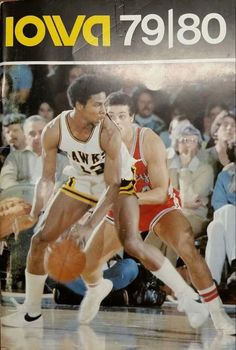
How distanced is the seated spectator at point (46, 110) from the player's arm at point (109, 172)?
0.14 meters

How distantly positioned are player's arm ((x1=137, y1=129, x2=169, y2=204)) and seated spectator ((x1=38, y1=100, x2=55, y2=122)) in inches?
9.6

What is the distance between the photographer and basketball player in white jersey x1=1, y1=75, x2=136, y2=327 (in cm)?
128

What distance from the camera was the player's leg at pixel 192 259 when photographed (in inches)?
49.1

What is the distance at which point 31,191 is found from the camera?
4.27 feet

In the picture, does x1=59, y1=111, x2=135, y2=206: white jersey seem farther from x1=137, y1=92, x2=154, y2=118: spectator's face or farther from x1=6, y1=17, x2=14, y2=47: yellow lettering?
x1=6, y1=17, x2=14, y2=47: yellow lettering

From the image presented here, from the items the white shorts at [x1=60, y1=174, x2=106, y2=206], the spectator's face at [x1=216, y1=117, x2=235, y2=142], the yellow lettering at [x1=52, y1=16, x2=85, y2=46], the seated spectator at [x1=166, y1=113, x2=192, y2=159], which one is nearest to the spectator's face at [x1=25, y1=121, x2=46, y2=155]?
the white shorts at [x1=60, y1=174, x2=106, y2=206]

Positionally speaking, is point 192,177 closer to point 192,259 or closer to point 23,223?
point 192,259

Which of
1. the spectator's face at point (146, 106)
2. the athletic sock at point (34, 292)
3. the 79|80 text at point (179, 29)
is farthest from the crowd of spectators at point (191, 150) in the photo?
the athletic sock at point (34, 292)

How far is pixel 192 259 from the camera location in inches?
49.5

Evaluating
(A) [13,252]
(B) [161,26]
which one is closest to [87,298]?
(A) [13,252]

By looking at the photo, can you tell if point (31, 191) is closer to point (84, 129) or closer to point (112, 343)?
point (84, 129)

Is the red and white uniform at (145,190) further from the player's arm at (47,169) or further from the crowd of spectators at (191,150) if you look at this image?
the player's arm at (47,169)

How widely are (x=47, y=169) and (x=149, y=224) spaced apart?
29cm

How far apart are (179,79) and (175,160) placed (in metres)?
0.20
